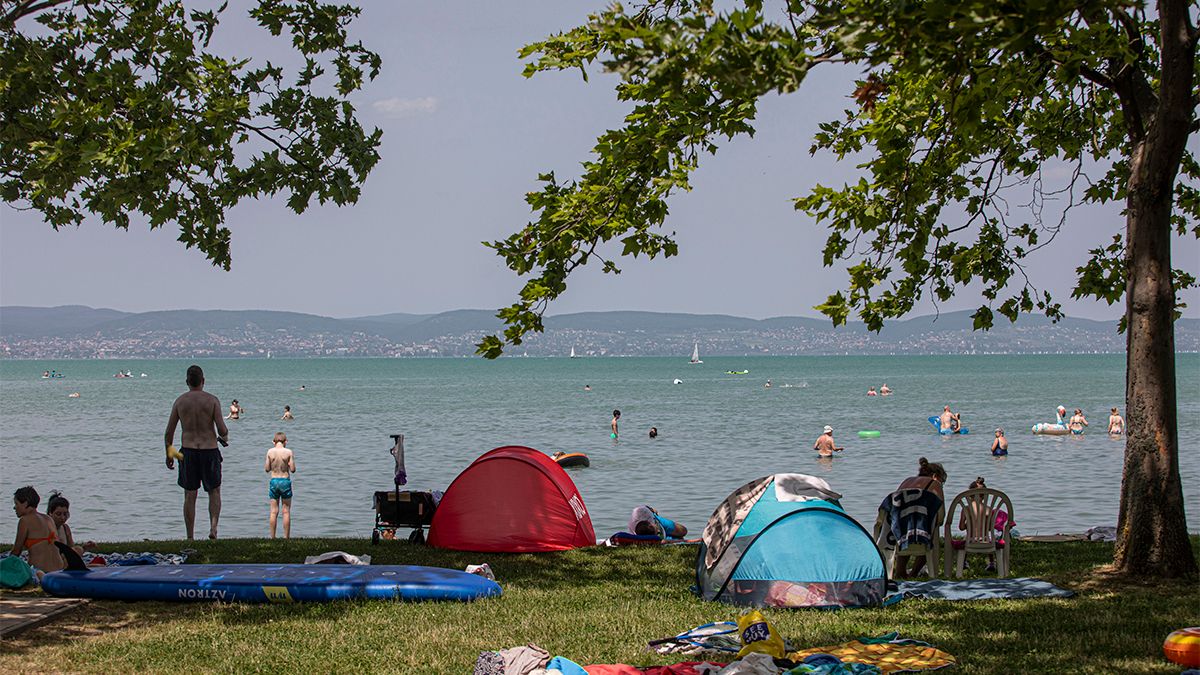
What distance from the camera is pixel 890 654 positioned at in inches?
305

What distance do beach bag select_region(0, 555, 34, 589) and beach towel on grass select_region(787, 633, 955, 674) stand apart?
7.06m

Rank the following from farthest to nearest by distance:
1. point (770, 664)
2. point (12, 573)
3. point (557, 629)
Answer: point (12, 573)
point (557, 629)
point (770, 664)

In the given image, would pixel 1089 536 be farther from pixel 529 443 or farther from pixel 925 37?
pixel 529 443

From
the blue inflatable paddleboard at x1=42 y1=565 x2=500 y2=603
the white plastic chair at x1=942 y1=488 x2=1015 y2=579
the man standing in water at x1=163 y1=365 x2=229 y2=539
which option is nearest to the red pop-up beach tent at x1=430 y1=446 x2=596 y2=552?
the man standing in water at x1=163 y1=365 x2=229 y2=539

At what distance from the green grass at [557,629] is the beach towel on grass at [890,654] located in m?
0.18

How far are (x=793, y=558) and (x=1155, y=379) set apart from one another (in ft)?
11.9

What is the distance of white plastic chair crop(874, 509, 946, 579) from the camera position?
11.7 m

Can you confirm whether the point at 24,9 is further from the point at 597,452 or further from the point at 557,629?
the point at 597,452

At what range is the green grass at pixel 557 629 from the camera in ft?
26.0

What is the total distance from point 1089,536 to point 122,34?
43.3 feet

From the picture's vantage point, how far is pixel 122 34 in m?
11.9

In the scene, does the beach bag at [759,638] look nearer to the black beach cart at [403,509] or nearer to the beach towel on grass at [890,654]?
the beach towel on grass at [890,654]

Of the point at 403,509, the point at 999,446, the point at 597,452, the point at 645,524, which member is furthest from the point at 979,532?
the point at 597,452

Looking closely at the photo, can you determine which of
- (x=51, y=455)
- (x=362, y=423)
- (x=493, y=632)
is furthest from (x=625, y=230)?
(x=362, y=423)
